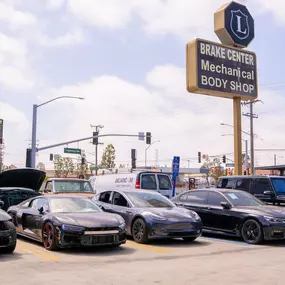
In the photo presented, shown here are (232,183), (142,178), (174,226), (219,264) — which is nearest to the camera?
(219,264)

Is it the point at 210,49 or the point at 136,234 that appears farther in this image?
the point at 210,49

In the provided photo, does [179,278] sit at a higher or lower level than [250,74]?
lower

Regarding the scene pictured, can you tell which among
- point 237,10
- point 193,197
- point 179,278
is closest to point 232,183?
point 193,197

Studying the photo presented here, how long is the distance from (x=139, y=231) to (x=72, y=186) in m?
6.92

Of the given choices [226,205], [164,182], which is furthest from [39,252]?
[164,182]

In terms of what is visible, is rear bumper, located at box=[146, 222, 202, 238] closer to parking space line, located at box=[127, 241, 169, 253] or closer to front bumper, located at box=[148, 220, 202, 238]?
front bumper, located at box=[148, 220, 202, 238]

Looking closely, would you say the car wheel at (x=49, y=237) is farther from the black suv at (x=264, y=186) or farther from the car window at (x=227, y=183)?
the car window at (x=227, y=183)

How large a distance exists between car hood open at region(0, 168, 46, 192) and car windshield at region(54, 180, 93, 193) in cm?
70

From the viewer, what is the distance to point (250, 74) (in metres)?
25.1

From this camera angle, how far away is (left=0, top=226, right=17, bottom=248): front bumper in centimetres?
→ 862

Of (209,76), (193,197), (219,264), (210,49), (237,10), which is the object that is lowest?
(219,264)

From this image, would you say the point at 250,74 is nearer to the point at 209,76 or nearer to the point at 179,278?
the point at 209,76

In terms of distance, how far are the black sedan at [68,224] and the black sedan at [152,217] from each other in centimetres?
108

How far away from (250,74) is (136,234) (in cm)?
1654
